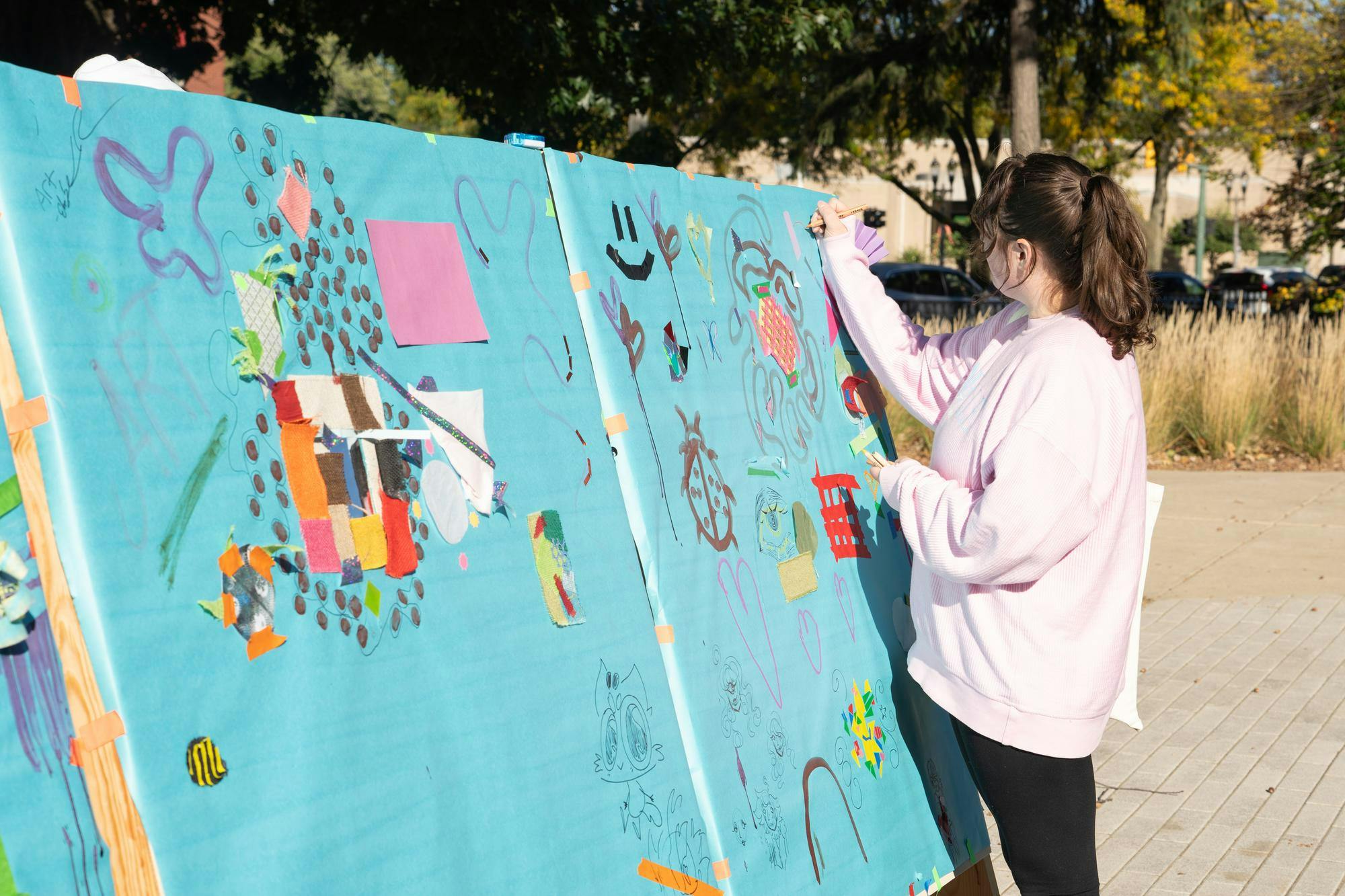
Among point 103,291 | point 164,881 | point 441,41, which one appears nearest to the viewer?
point 164,881

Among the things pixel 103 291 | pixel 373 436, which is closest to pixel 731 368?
pixel 373 436

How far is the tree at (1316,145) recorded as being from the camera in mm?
13555

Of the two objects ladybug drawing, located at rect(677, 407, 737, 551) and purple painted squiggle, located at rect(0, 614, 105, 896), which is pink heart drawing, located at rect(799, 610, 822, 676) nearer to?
ladybug drawing, located at rect(677, 407, 737, 551)

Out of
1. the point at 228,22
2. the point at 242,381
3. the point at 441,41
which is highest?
the point at 228,22

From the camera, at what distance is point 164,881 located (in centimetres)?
161

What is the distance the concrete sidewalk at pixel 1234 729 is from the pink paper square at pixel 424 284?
274cm

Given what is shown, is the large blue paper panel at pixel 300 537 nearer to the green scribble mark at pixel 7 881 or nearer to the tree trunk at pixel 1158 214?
the green scribble mark at pixel 7 881

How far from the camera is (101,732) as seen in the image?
62.4 inches

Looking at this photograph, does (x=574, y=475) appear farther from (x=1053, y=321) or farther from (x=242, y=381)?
(x=1053, y=321)

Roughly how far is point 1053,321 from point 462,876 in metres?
1.55

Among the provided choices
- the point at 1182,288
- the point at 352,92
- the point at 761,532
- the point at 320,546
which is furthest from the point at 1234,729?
the point at 352,92

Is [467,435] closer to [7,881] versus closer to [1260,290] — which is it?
[7,881]

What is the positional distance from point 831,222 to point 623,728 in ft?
4.96

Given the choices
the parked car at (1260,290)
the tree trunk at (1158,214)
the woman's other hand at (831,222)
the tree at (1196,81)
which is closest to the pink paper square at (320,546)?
the woman's other hand at (831,222)
